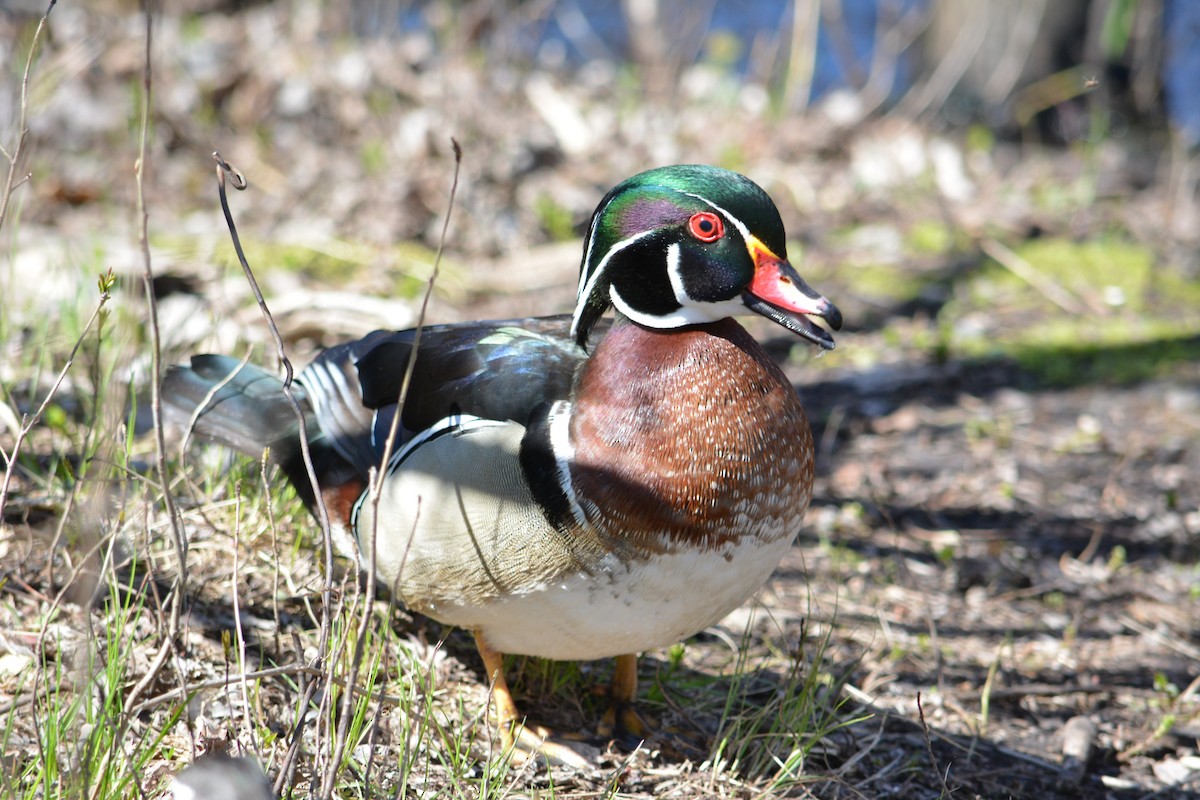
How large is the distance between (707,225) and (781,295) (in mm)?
198

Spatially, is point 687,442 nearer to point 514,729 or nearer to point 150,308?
point 514,729

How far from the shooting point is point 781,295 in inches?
92.2

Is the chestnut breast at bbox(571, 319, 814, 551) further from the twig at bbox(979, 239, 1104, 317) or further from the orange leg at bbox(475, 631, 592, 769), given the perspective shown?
the twig at bbox(979, 239, 1104, 317)

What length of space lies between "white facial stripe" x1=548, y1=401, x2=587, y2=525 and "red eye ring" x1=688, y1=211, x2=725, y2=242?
43 cm

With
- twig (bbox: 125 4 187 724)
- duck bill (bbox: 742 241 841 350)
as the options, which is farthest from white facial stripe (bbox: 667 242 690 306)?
twig (bbox: 125 4 187 724)

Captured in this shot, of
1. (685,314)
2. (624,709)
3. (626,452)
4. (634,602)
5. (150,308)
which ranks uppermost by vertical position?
(150,308)

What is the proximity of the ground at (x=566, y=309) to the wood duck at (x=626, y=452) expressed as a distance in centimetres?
25

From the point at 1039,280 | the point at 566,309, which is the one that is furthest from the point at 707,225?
the point at 1039,280

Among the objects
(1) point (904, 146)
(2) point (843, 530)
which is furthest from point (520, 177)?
(2) point (843, 530)

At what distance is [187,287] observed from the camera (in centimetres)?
482

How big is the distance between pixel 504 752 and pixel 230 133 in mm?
Answer: 5133

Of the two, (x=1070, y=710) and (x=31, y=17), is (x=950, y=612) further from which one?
(x=31, y=17)

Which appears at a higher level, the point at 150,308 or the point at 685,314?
the point at 150,308

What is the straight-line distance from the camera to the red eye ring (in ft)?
7.72
